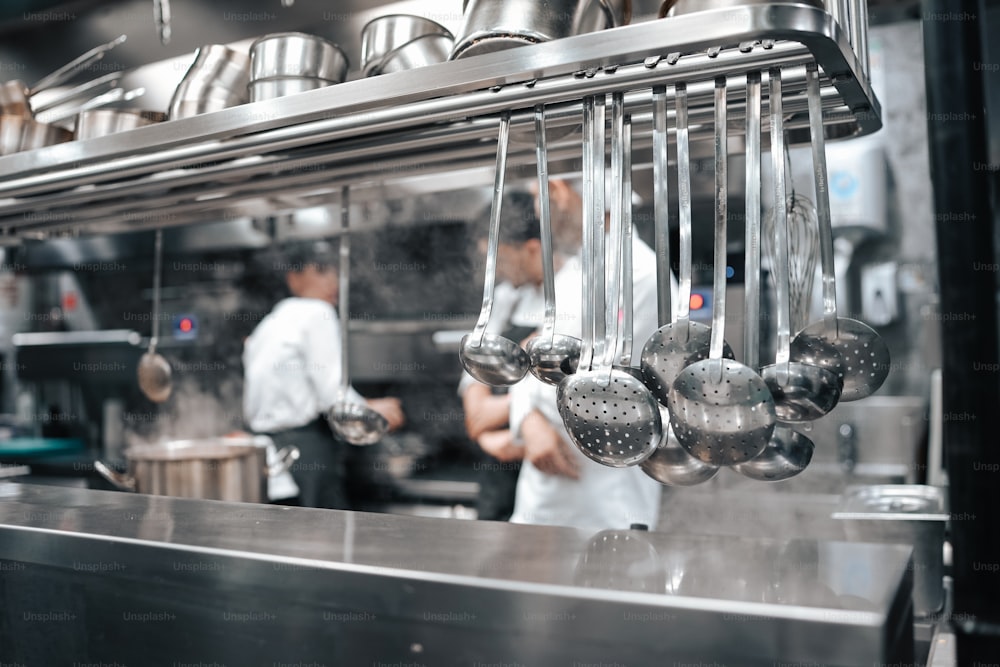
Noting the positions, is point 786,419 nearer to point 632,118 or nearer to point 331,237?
point 632,118

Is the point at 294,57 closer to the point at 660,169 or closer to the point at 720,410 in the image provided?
the point at 660,169

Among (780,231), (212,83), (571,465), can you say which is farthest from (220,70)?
(571,465)

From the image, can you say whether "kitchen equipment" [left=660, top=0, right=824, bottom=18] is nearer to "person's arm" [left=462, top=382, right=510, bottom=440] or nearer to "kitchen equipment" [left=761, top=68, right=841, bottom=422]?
"kitchen equipment" [left=761, top=68, right=841, bottom=422]

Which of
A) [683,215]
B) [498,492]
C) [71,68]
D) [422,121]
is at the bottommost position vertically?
[498,492]

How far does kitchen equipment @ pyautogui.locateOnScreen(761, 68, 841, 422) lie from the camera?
0.81 metres

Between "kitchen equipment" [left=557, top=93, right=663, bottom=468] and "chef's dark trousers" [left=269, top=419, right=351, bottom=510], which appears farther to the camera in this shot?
"chef's dark trousers" [left=269, top=419, right=351, bottom=510]

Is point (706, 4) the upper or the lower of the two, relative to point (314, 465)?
upper

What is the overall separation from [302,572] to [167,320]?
3.07 metres

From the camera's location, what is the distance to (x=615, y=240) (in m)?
0.91

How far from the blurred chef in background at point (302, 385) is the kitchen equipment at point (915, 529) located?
1.71 metres

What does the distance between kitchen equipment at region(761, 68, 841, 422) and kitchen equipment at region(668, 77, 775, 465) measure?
7 centimetres

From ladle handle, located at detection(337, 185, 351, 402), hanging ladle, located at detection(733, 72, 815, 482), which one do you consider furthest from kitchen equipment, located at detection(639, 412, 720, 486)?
ladle handle, located at detection(337, 185, 351, 402)

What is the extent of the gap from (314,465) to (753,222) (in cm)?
218

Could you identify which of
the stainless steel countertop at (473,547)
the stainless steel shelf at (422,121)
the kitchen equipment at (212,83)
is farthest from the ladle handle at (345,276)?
the stainless steel countertop at (473,547)
